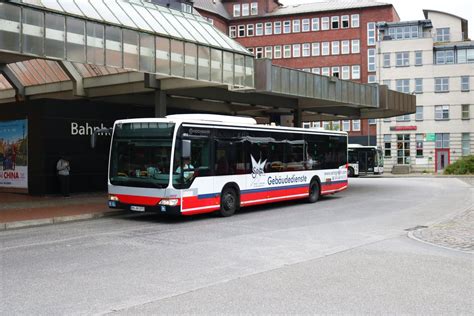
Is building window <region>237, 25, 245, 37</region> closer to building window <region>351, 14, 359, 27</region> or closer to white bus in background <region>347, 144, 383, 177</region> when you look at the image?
building window <region>351, 14, 359, 27</region>

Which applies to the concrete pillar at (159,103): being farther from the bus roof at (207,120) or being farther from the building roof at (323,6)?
the building roof at (323,6)

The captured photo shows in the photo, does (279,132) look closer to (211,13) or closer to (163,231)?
(163,231)

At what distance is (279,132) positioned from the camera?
59.8ft

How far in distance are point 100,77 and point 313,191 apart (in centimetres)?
965

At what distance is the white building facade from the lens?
212 feet

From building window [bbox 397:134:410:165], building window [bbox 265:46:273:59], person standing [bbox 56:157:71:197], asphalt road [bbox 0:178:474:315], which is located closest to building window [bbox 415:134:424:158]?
building window [bbox 397:134:410:165]

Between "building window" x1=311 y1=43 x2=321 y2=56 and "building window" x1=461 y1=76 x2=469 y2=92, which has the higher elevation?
"building window" x1=311 y1=43 x2=321 y2=56

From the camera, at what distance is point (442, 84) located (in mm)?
65875

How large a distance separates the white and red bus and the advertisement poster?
8.53 m

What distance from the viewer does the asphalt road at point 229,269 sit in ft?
20.0

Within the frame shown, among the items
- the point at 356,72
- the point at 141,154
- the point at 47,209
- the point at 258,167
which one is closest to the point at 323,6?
the point at 356,72

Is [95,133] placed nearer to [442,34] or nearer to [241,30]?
[241,30]

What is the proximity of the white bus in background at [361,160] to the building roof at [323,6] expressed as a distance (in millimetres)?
29820

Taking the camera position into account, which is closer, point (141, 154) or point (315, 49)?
point (141, 154)
